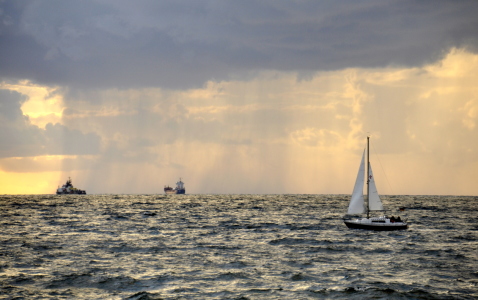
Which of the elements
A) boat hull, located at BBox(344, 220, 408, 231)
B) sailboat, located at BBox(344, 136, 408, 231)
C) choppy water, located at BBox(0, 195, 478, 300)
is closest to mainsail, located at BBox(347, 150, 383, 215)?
sailboat, located at BBox(344, 136, 408, 231)

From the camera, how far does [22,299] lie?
2745 centimetres

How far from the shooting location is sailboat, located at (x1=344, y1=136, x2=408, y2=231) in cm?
6738

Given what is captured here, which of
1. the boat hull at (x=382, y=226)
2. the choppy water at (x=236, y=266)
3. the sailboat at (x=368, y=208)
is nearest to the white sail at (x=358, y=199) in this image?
the sailboat at (x=368, y=208)

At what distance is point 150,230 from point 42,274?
3568cm

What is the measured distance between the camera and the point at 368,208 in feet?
236

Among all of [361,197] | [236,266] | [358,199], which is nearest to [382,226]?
[358,199]

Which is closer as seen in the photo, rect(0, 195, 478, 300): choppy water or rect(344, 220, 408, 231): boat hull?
rect(0, 195, 478, 300): choppy water

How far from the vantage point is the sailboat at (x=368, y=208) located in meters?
67.4

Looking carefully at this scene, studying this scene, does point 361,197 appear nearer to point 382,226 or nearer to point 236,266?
point 382,226

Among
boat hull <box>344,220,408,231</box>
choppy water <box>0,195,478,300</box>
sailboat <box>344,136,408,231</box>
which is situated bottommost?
choppy water <box>0,195,478,300</box>

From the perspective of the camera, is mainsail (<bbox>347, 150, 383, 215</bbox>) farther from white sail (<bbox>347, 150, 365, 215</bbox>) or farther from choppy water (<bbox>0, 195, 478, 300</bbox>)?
choppy water (<bbox>0, 195, 478, 300</bbox>)

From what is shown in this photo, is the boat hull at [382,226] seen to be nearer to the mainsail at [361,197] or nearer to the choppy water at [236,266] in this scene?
the choppy water at [236,266]

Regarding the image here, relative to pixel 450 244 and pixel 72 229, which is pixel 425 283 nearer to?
pixel 450 244

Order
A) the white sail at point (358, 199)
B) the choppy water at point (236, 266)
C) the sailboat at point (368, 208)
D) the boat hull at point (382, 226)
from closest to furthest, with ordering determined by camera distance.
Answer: the choppy water at point (236, 266), the boat hull at point (382, 226), the sailboat at point (368, 208), the white sail at point (358, 199)
